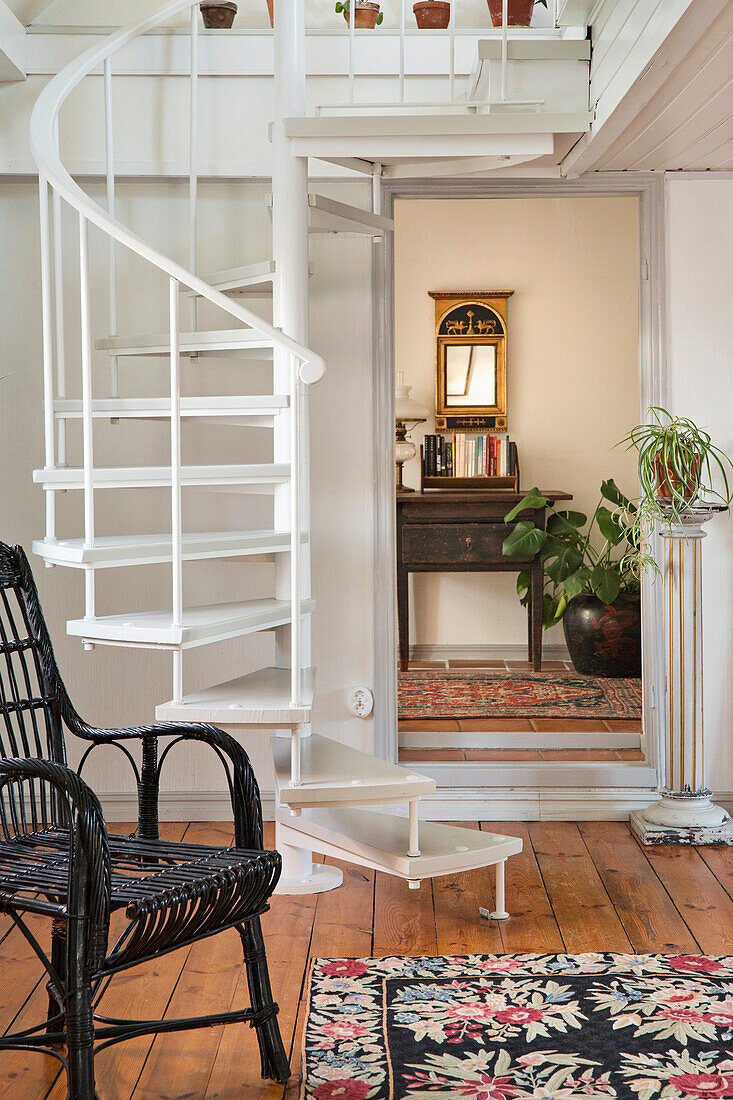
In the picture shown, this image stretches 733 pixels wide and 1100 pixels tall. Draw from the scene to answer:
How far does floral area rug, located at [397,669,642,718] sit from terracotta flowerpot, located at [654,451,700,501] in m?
1.83

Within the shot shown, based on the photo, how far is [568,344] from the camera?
664 cm

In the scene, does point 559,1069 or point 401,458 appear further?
point 401,458

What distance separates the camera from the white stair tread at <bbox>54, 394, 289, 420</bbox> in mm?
3199

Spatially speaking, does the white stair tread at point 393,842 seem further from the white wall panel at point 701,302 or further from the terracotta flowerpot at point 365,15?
the terracotta flowerpot at point 365,15

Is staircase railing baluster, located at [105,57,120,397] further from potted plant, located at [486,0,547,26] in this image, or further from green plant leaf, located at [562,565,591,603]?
green plant leaf, located at [562,565,591,603]

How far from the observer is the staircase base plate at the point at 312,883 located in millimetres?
3479

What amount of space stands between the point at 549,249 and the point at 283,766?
174 inches

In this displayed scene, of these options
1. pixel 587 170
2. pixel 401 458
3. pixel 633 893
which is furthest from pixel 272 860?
pixel 401 458

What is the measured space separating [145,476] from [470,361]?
402cm

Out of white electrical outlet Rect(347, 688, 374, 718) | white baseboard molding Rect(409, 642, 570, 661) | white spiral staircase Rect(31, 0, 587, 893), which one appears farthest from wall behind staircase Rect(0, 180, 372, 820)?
white baseboard molding Rect(409, 642, 570, 661)

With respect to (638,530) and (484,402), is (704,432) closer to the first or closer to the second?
(638,530)

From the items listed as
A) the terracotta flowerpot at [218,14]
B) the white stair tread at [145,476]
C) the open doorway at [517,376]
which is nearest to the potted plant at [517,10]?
the terracotta flowerpot at [218,14]

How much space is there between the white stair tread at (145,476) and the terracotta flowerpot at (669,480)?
149cm

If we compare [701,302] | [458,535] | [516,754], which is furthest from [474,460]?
[701,302]
